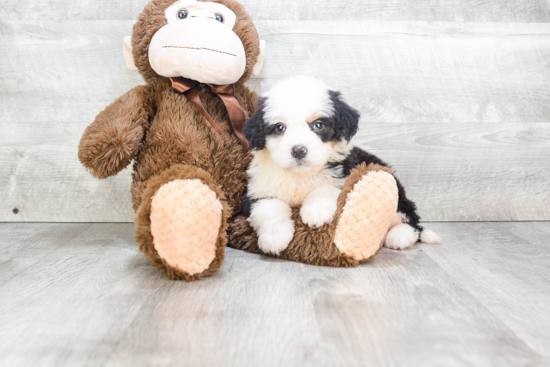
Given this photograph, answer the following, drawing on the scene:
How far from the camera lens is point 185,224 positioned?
3.44 ft

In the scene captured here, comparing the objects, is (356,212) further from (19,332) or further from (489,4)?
(489,4)

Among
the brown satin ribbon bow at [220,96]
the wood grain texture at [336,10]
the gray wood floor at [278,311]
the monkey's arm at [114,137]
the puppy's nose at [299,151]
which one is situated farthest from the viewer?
the wood grain texture at [336,10]

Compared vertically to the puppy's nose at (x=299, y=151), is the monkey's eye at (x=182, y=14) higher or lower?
higher

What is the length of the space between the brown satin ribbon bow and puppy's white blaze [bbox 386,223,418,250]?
0.53 m

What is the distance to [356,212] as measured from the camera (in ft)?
3.79

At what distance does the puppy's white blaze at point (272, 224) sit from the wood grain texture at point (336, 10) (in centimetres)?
85

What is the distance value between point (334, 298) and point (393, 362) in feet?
0.87

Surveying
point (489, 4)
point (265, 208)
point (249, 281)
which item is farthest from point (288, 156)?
point (489, 4)

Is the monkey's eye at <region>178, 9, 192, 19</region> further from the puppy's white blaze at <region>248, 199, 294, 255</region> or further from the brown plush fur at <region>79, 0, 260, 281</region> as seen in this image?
the puppy's white blaze at <region>248, 199, 294, 255</region>

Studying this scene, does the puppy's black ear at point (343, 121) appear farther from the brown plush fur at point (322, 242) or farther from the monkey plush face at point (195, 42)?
the monkey plush face at point (195, 42)

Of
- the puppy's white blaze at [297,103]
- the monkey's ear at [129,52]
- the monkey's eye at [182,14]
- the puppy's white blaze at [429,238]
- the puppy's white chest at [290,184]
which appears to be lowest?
the puppy's white blaze at [429,238]

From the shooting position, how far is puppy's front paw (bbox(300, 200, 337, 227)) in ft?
3.96

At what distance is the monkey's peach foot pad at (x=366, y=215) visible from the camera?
115 centimetres

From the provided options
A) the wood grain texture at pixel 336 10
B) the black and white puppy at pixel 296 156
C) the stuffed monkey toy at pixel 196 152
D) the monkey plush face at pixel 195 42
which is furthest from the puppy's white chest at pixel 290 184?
the wood grain texture at pixel 336 10
